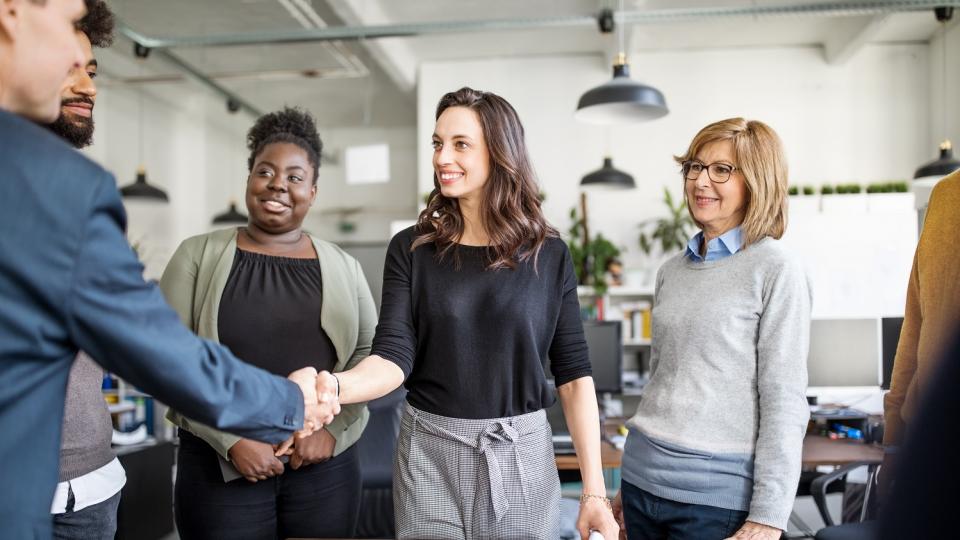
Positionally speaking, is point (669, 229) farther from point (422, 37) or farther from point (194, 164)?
point (194, 164)

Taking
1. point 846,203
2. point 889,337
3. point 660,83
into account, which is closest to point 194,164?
point 660,83

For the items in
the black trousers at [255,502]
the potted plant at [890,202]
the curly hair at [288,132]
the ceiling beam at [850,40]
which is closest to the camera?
the black trousers at [255,502]

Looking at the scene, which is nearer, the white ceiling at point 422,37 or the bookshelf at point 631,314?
the white ceiling at point 422,37

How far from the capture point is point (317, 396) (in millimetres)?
1390

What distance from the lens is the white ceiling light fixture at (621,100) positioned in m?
3.49

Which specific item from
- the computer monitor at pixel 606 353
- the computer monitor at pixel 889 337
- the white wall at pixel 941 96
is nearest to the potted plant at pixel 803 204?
the white wall at pixel 941 96

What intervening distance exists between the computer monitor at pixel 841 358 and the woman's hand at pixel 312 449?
2.82m

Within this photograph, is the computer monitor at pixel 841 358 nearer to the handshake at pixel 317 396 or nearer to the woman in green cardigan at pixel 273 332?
the woman in green cardigan at pixel 273 332

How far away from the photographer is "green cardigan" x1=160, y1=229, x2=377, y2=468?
5.89 feet

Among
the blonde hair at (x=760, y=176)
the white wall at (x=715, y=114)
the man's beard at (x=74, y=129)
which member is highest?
the white wall at (x=715, y=114)

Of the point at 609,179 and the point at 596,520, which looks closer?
the point at 596,520

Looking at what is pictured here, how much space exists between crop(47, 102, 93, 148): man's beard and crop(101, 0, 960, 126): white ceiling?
442cm

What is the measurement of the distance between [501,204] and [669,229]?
5.61 m

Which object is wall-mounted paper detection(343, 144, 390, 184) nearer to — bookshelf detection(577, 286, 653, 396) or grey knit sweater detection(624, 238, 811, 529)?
bookshelf detection(577, 286, 653, 396)
